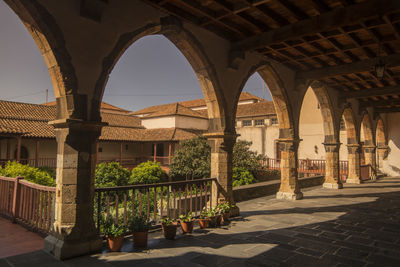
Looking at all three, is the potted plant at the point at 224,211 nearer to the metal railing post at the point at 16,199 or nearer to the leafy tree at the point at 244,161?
the metal railing post at the point at 16,199

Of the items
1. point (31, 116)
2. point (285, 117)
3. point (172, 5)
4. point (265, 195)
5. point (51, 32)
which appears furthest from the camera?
point (31, 116)

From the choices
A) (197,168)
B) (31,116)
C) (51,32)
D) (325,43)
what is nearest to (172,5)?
(51,32)

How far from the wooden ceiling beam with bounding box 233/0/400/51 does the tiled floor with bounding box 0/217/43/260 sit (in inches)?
200

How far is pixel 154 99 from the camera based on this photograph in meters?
56.5

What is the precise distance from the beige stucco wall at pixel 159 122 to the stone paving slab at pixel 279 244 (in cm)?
1553

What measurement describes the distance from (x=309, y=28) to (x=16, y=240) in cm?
591

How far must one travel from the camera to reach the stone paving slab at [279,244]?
343 cm

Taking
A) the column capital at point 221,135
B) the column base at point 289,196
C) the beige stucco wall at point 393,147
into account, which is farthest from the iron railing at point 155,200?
the beige stucco wall at point 393,147

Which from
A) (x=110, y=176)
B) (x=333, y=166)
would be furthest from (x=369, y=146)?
(x=110, y=176)

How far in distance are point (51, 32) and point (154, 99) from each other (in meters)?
54.0

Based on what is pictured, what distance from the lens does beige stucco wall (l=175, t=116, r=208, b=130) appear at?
21.4 meters

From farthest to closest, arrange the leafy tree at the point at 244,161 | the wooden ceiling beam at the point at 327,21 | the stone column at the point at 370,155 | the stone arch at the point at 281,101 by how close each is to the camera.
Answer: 1. the stone column at the point at 370,155
2. the leafy tree at the point at 244,161
3. the stone arch at the point at 281,101
4. the wooden ceiling beam at the point at 327,21

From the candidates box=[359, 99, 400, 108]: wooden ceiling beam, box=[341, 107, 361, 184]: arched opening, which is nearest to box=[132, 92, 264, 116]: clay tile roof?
box=[359, 99, 400, 108]: wooden ceiling beam

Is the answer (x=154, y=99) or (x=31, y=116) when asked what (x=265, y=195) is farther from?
(x=154, y=99)
